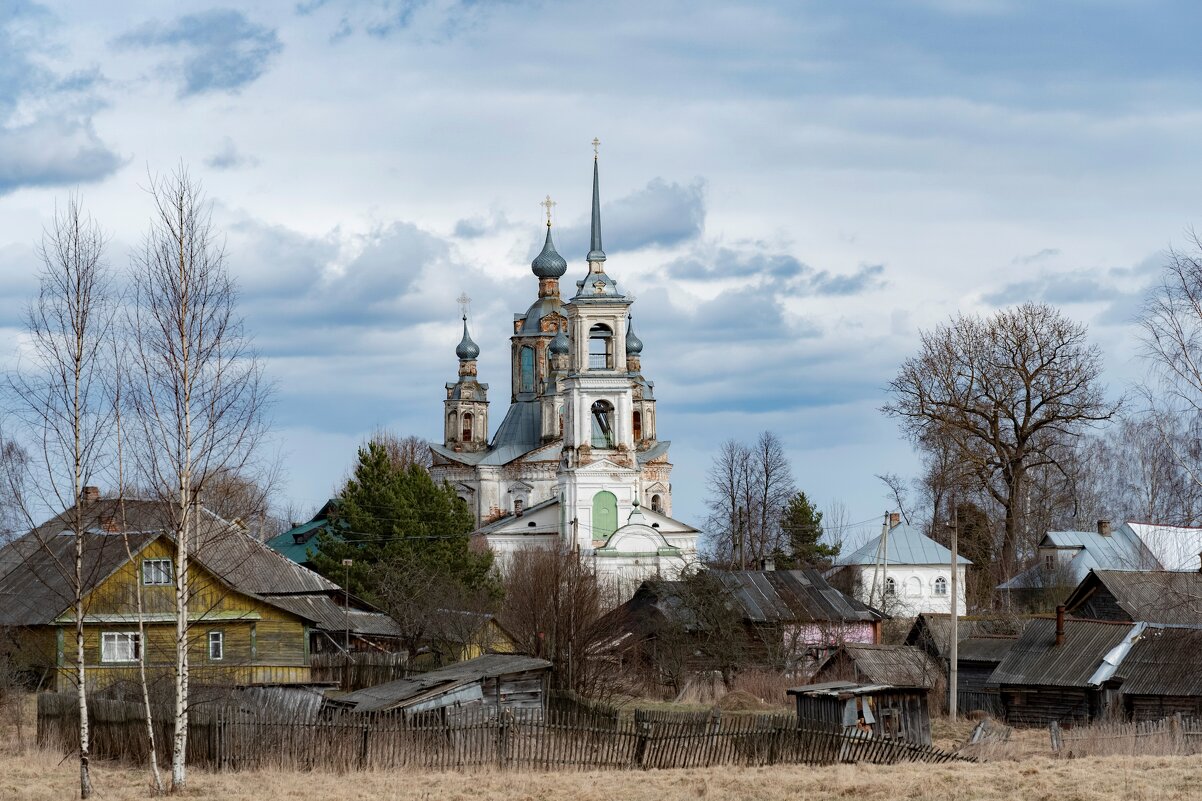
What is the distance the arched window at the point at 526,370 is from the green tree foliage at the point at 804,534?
85.7 ft


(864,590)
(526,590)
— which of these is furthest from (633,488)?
(526,590)

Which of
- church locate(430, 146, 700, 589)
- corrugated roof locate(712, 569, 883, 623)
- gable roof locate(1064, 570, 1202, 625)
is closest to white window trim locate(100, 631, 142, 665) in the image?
corrugated roof locate(712, 569, 883, 623)

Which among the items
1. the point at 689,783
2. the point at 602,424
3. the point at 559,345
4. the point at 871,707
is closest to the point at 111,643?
the point at 871,707

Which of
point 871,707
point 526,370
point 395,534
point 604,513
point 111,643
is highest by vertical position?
point 526,370

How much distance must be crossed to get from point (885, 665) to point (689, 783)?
18048mm

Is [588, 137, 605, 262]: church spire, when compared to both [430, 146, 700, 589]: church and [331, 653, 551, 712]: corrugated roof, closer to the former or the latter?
[430, 146, 700, 589]: church

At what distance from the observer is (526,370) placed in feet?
338

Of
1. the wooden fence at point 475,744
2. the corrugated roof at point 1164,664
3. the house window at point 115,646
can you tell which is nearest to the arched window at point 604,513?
the corrugated roof at point 1164,664

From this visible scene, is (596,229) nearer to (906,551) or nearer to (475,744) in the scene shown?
(906,551)

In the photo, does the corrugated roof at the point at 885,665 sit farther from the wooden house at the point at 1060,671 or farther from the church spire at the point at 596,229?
the church spire at the point at 596,229

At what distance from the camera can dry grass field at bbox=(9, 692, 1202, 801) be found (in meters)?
21.4

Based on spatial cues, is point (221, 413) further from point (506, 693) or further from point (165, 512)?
point (506, 693)

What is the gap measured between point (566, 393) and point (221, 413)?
6351cm

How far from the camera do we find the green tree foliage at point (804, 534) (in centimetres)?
7938
